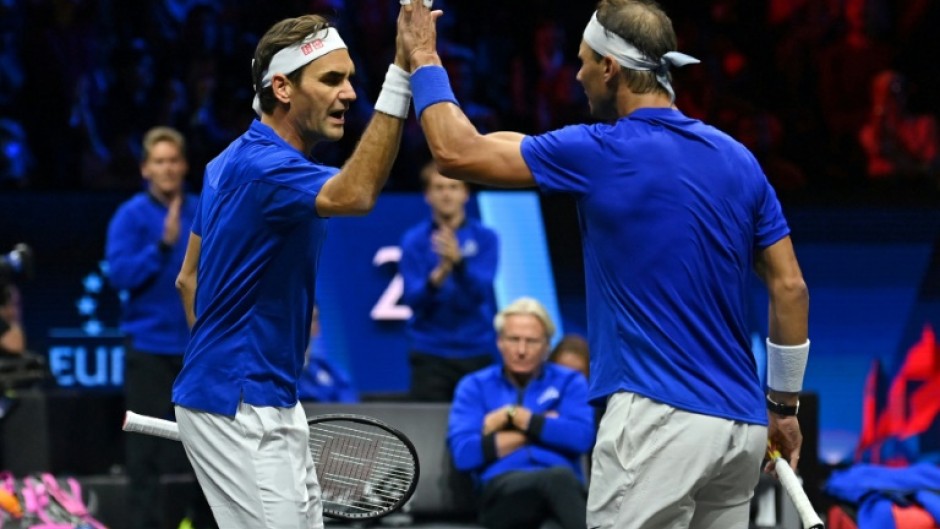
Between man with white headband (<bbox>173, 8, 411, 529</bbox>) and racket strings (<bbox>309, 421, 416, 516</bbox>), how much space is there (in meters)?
0.56

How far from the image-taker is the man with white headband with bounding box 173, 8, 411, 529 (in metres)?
3.63

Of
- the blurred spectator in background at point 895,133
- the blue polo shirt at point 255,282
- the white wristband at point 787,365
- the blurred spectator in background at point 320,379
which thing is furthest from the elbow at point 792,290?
the blurred spectator in background at point 895,133

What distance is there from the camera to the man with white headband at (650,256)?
141 inches

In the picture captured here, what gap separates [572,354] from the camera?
7492mm

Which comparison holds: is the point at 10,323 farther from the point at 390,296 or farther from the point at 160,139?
the point at 390,296

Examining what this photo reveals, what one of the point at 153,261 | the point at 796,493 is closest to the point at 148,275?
the point at 153,261

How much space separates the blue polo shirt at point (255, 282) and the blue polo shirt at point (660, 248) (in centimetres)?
57

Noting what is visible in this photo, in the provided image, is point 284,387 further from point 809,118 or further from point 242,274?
point 809,118

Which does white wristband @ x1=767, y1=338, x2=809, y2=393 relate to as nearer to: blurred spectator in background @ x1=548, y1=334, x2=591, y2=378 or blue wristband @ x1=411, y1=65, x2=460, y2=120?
blue wristband @ x1=411, y1=65, x2=460, y2=120

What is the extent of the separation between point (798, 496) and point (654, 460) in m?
0.59

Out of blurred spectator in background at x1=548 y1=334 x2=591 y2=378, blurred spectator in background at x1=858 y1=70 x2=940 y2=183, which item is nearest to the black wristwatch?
blurred spectator in background at x1=548 y1=334 x2=591 y2=378

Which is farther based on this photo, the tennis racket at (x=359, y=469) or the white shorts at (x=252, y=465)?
the tennis racket at (x=359, y=469)

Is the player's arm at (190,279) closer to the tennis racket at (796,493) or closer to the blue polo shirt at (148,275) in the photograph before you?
the tennis racket at (796,493)

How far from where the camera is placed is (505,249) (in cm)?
844
